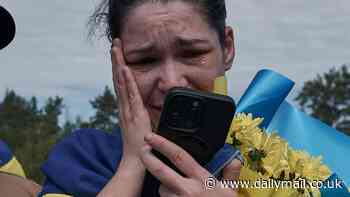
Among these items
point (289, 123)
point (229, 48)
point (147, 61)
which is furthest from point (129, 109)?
Answer: point (289, 123)

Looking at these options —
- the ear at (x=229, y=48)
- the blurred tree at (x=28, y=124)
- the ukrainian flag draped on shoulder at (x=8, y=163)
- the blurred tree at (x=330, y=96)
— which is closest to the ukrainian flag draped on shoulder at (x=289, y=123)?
the ear at (x=229, y=48)

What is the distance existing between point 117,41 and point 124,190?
46cm

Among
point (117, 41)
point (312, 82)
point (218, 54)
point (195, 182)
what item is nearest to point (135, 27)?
point (117, 41)

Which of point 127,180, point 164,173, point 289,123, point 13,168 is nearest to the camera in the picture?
point 164,173

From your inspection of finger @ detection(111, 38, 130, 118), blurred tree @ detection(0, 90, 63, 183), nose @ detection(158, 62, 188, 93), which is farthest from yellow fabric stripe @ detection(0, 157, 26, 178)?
blurred tree @ detection(0, 90, 63, 183)

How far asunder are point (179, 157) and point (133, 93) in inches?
11.5

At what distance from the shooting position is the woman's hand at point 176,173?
5.93 feet

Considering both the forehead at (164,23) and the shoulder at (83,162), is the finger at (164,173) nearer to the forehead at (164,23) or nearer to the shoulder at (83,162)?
the shoulder at (83,162)

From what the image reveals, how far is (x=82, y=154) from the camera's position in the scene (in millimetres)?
2150

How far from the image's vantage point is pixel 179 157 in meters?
1.84

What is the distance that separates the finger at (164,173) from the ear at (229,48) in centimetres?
52

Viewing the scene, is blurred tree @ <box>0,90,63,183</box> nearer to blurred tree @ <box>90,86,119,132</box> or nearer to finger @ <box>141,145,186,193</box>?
blurred tree @ <box>90,86,119,132</box>

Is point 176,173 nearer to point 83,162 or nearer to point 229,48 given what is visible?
point 83,162

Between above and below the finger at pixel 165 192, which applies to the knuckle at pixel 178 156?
above
